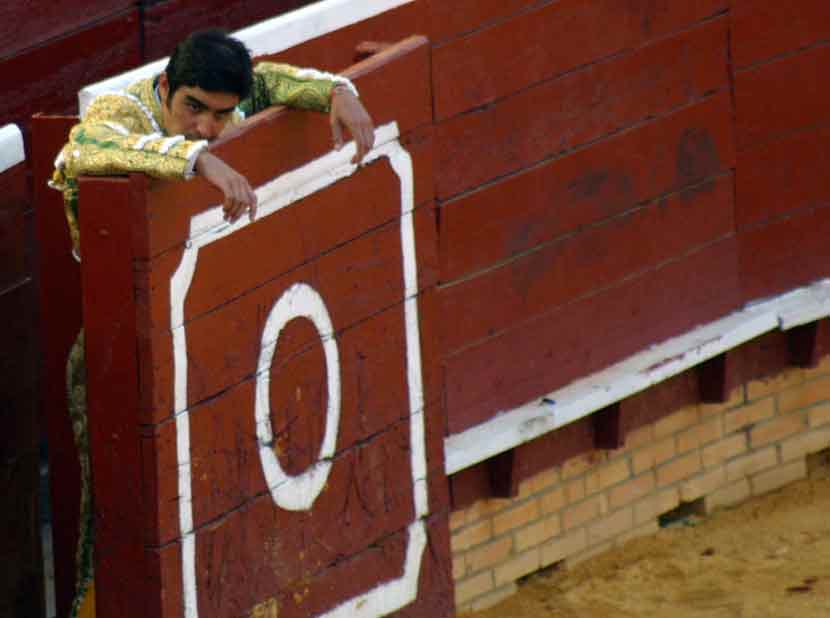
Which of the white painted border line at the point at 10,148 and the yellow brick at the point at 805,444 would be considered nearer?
the white painted border line at the point at 10,148

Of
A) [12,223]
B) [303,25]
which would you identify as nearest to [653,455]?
[303,25]

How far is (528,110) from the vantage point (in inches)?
272

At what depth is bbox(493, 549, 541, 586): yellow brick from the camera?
712 centimetres

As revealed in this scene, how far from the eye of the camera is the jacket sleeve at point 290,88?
5.88 metres

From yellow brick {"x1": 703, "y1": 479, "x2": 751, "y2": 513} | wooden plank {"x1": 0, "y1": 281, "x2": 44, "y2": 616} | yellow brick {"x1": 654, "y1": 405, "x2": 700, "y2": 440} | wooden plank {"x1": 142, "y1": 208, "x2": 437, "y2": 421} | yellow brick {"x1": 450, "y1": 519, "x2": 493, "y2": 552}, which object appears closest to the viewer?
wooden plank {"x1": 142, "y1": 208, "x2": 437, "y2": 421}

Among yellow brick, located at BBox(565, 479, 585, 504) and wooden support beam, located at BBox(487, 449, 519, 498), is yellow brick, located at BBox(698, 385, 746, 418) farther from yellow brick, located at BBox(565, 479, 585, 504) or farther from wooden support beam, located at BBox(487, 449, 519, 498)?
wooden support beam, located at BBox(487, 449, 519, 498)

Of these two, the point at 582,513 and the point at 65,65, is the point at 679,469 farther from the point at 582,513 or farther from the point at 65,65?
the point at 65,65

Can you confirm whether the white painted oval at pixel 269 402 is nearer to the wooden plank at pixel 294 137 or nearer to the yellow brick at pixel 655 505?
the wooden plank at pixel 294 137

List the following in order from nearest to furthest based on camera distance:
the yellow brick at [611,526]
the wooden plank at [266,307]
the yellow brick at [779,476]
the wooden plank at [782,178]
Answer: the wooden plank at [266,307] < the yellow brick at [611,526] < the wooden plank at [782,178] < the yellow brick at [779,476]

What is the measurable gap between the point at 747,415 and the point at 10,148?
8.47 ft

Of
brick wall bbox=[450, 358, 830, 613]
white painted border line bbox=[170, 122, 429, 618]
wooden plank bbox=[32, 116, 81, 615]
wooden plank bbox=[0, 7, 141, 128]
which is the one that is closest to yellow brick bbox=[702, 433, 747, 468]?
brick wall bbox=[450, 358, 830, 613]

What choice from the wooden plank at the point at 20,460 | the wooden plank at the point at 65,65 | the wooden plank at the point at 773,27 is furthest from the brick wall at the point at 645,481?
the wooden plank at the point at 65,65

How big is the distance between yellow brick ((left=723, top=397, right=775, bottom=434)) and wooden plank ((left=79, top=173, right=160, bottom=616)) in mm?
2369

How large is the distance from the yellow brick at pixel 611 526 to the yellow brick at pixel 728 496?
322 millimetres
